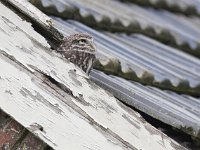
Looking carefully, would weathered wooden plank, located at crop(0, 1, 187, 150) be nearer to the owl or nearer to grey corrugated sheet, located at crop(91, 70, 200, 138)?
the owl

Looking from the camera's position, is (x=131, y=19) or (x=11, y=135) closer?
(x=11, y=135)

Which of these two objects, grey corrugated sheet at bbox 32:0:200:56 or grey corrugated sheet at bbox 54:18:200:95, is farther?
grey corrugated sheet at bbox 32:0:200:56

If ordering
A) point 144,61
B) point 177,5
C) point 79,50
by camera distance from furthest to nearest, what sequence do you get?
1. point 177,5
2. point 144,61
3. point 79,50

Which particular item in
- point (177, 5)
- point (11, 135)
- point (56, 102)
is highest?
point (56, 102)

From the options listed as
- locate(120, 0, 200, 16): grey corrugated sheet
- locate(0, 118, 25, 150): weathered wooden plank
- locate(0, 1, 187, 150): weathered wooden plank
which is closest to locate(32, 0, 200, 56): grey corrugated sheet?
locate(120, 0, 200, 16): grey corrugated sheet

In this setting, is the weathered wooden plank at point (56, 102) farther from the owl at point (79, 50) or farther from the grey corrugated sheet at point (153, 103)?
the grey corrugated sheet at point (153, 103)

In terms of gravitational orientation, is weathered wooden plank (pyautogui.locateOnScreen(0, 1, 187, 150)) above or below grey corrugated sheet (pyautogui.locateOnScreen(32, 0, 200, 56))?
above

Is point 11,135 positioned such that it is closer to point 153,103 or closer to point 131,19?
point 153,103

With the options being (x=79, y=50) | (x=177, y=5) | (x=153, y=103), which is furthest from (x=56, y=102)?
(x=177, y=5)
